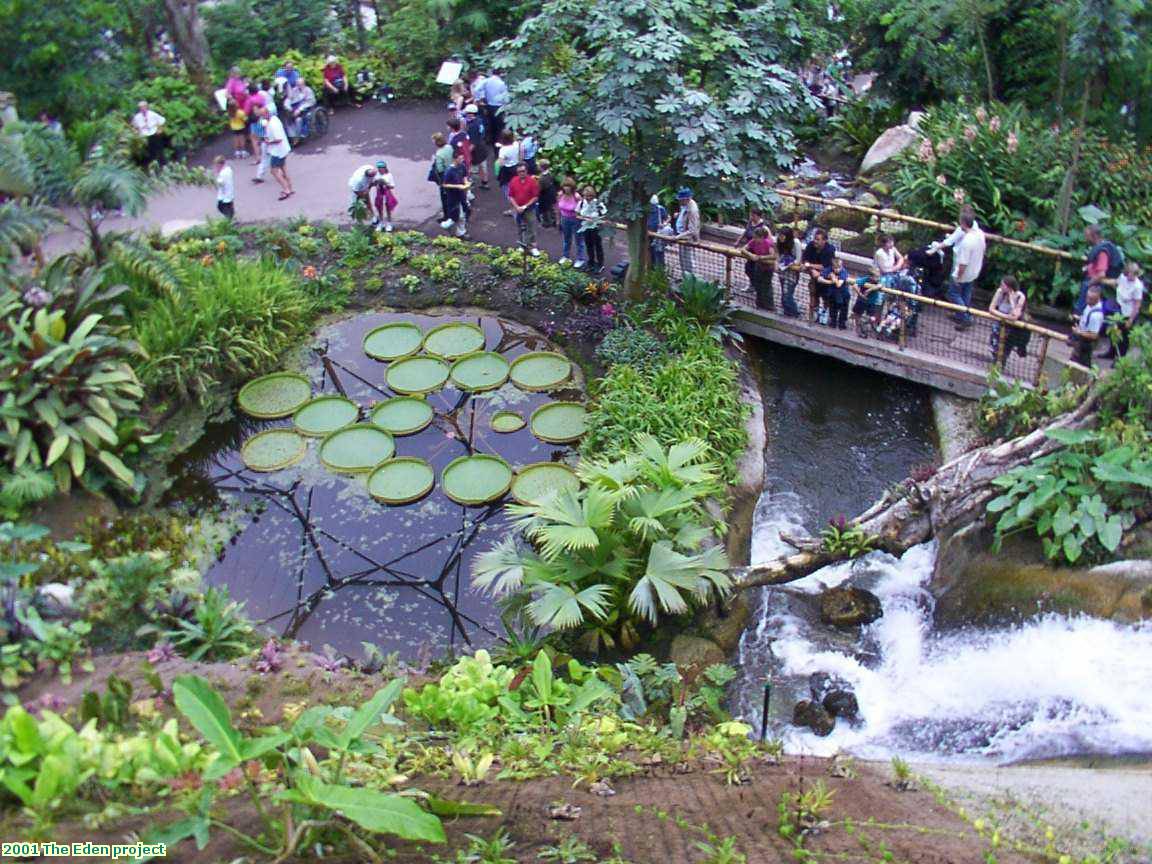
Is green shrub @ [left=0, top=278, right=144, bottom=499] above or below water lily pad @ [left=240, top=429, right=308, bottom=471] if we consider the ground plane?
above

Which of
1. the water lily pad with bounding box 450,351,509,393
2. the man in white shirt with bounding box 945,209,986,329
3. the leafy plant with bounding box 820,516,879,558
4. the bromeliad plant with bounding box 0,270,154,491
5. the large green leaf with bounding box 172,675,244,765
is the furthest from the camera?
the water lily pad with bounding box 450,351,509,393

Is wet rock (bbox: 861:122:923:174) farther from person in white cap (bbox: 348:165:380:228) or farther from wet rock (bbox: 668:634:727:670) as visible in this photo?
wet rock (bbox: 668:634:727:670)

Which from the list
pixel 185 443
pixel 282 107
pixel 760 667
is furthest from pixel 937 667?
pixel 282 107

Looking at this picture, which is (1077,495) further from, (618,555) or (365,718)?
(365,718)

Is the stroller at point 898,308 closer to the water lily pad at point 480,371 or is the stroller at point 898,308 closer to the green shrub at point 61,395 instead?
the water lily pad at point 480,371

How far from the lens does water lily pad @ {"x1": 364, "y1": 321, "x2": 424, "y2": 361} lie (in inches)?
507

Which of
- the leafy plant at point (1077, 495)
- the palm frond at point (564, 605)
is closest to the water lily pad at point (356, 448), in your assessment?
the palm frond at point (564, 605)

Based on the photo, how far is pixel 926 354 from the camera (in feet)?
39.7

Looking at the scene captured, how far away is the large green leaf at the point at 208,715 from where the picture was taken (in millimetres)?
4938

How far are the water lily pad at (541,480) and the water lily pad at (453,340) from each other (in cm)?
241

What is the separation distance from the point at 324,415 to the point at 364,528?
1.96 metres

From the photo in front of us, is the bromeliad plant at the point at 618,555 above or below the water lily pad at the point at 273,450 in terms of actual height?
above

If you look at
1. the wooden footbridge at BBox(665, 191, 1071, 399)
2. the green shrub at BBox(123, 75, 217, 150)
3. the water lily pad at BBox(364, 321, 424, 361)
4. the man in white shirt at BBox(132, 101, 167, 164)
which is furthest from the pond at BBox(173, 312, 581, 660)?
the green shrub at BBox(123, 75, 217, 150)

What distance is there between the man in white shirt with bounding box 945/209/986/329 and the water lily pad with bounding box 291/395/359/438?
6.93 m
